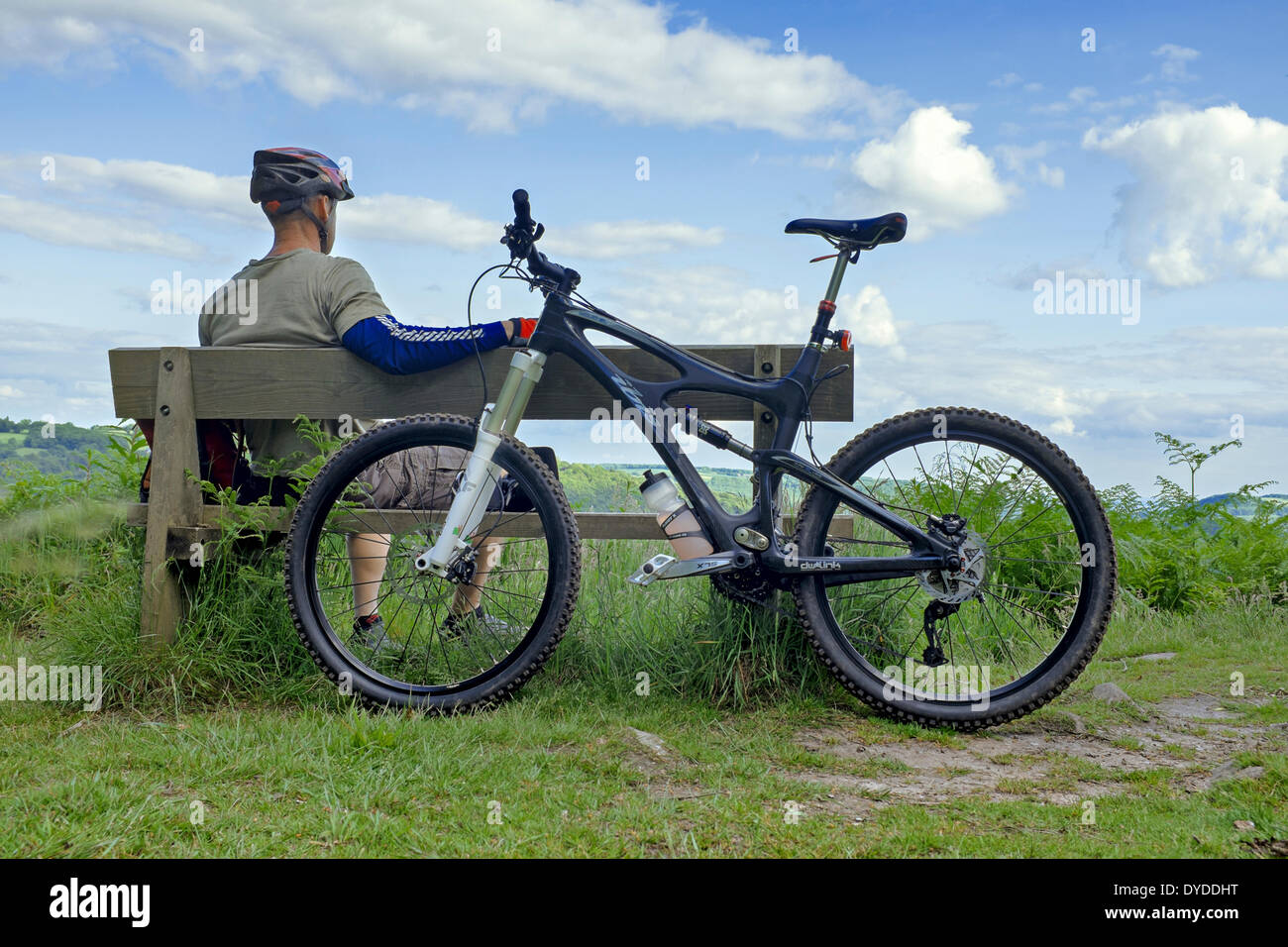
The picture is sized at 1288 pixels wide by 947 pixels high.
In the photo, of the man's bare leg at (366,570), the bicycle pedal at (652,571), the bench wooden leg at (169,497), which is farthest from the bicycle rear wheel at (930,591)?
the bench wooden leg at (169,497)

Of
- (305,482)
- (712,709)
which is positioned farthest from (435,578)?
(712,709)

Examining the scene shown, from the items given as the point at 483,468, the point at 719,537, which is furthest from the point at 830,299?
the point at 483,468

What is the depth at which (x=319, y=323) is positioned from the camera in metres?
4.38

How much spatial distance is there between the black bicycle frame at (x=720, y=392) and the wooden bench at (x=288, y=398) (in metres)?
0.10

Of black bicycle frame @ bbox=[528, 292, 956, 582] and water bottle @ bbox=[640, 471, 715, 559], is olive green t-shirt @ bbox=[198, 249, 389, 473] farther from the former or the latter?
water bottle @ bbox=[640, 471, 715, 559]

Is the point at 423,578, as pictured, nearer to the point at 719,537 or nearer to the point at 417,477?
the point at 417,477

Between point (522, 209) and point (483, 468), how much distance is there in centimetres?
101

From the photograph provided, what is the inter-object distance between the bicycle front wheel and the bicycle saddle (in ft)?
4.49

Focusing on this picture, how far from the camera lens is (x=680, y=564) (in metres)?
3.75

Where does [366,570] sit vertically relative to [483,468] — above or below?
below

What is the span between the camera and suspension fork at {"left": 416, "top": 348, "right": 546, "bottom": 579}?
380 cm

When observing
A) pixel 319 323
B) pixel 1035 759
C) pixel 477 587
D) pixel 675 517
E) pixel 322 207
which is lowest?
pixel 1035 759
